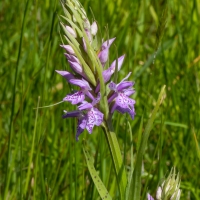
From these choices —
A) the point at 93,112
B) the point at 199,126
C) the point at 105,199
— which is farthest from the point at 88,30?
the point at 199,126

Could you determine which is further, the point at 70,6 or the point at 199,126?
the point at 199,126

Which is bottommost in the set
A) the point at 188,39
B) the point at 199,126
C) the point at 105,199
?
the point at 105,199

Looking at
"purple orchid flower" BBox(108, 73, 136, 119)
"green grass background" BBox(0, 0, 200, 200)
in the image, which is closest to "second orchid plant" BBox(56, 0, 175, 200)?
"purple orchid flower" BBox(108, 73, 136, 119)

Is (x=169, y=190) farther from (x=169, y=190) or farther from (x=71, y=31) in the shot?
(x=71, y=31)

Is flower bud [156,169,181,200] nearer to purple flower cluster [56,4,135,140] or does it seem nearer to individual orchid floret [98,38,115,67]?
purple flower cluster [56,4,135,140]

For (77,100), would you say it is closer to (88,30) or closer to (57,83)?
(88,30)

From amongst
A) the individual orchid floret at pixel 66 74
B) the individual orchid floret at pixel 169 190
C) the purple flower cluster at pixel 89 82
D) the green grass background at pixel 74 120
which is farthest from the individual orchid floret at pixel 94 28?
the individual orchid floret at pixel 169 190

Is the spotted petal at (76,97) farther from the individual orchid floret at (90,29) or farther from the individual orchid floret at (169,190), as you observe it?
the individual orchid floret at (169,190)
